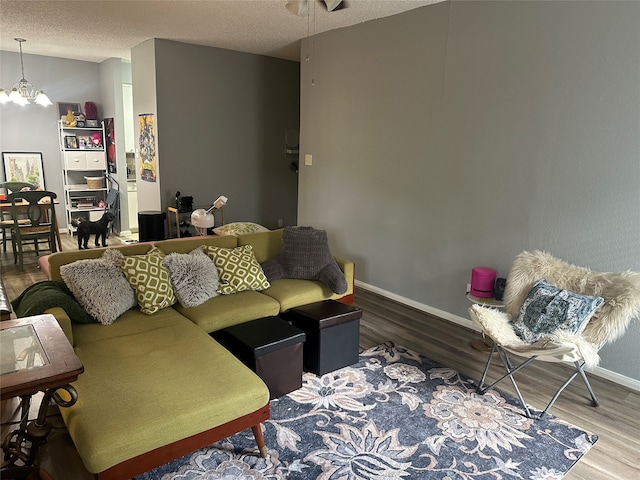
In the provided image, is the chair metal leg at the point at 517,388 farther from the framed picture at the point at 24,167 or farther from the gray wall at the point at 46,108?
the gray wall at the point at 46,108

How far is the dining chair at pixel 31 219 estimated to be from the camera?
519cm

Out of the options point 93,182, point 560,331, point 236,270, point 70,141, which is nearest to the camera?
point 560,331

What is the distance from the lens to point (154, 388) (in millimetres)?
2018

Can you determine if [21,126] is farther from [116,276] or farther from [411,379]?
[411,379]

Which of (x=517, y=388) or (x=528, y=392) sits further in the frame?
(x=528, y=392)

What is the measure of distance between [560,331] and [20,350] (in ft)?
9.00

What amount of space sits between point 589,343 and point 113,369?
2.61m

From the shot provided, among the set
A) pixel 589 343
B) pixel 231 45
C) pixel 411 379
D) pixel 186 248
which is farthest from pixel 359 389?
pixel 231 45

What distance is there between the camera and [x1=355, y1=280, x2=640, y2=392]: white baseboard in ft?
9.71

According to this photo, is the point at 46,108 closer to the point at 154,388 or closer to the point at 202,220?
the point at 202,220

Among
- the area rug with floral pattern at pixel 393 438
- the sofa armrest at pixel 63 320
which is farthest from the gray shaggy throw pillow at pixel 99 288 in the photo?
the area rug with floral pattern at pixel 393 438

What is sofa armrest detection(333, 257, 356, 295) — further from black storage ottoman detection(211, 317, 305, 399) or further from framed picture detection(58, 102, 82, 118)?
framed picture detection(58, 102, 82, 118)

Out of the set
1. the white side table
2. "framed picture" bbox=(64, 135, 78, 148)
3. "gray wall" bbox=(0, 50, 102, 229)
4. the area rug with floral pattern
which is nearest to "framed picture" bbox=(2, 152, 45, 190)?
"gray wall" bbox=(0, 50, 102, 229)

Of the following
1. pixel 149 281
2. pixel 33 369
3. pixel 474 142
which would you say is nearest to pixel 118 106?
pixel 149 281
